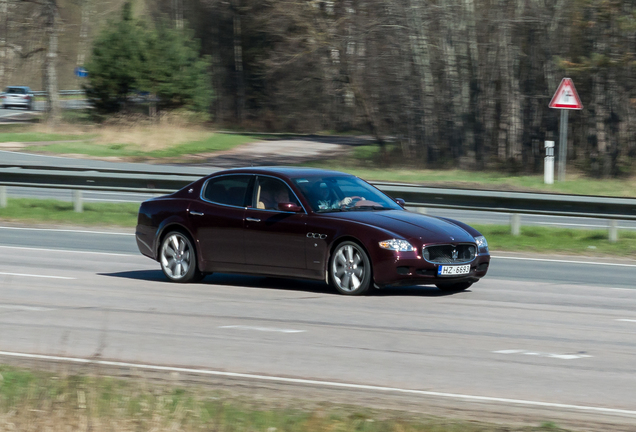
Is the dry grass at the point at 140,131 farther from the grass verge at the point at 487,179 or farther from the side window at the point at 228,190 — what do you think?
the side window at the point at 228,190

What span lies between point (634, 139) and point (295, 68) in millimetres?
24324

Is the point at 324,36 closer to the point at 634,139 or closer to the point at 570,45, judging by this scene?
the point at 570,45

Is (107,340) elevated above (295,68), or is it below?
below

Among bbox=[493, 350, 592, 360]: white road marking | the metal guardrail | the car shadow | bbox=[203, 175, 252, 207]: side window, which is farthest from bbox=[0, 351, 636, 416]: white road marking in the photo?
the metal guardrail

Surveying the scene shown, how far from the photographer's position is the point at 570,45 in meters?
31.3

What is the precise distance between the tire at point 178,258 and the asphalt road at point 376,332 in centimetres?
20

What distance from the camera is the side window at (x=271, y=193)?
37.3ft

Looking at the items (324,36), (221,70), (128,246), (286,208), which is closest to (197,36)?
(221,70)

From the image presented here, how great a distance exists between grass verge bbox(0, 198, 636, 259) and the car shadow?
5289 mm

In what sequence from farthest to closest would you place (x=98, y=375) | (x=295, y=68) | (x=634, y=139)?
(x=295, y=68), (x=634, y=139), (x=98, y=375)

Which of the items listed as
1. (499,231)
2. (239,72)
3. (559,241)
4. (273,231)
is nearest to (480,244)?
(273,231)

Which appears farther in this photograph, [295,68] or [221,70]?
[221,70]

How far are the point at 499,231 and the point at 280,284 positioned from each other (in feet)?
24.6

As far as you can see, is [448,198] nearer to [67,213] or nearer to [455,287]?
[455,287]
